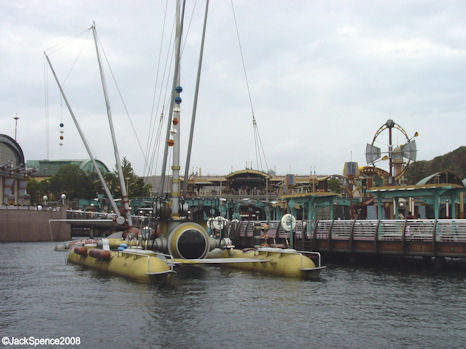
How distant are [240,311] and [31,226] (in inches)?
2609

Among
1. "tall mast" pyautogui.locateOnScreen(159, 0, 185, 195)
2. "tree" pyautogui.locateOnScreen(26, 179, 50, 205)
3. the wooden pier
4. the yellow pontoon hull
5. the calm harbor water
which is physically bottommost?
the calm harbor water

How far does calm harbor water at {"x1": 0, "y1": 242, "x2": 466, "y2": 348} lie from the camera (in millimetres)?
18734

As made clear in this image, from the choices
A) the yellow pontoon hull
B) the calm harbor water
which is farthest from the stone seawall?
the calm harbor water

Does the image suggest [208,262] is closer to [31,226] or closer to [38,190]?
[31,226]

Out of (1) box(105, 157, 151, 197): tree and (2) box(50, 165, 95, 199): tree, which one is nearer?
(1) box(105, 157, 151, 197): tree

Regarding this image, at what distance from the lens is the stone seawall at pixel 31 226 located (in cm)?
7738

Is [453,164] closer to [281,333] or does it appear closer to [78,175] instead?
[78,175]

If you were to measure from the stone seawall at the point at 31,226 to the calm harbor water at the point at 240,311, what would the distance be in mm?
45987

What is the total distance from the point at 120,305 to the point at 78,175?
11346cm

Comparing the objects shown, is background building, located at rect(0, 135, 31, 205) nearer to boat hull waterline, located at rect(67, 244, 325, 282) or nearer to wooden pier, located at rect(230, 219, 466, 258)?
→ wooden pier, located at rect(230, 219, 466, 258)

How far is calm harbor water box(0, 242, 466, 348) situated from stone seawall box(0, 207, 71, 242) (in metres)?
46.0

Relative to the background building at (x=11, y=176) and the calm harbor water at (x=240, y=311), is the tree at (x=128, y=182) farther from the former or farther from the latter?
the calm harbor water at (x=240, y=311)

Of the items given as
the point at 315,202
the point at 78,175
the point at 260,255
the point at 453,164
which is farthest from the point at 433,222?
the point at 78,175

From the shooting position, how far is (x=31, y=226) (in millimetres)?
81688
